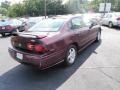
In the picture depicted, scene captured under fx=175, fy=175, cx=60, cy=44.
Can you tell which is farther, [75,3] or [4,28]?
[75,3]

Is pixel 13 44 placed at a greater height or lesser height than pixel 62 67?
greater

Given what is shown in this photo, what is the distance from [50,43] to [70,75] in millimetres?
1017

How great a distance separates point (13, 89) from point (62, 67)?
169 cm

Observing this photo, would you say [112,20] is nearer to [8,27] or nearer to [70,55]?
[8,27]

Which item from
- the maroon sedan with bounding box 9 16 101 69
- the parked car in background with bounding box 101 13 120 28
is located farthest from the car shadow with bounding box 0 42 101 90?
the parked car in background with bounding box 101 13 120 28

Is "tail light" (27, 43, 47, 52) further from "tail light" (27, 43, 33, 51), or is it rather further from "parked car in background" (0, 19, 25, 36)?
"parked car in background" (0, 19, 25, 36)

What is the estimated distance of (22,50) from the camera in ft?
15.2

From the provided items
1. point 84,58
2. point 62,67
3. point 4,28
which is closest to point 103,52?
point 84,58

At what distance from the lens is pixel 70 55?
5.29 m

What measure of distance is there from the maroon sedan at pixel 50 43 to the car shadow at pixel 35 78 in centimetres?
33

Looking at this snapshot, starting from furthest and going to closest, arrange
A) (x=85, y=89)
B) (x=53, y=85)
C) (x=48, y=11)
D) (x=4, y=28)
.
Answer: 1. (x=48, y=11)
2. (x=4, y=28)
3. (x=53, y=85)
4. (x=85, y=89)

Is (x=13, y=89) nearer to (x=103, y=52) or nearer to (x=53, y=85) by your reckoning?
(x=53, y=85)

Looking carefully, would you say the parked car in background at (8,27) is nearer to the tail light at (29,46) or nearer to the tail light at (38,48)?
the tail light at (29,46)

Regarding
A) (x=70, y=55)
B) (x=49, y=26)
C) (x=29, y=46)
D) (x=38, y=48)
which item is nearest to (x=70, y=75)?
(x=70, y=55)
